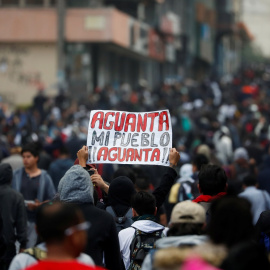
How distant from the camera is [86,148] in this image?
7883 millimetres

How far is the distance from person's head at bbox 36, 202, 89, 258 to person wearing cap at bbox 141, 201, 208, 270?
752mm

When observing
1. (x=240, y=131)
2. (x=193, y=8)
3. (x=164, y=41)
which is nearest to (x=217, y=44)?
(x=193, y=8)

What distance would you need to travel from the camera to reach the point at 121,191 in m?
7.70

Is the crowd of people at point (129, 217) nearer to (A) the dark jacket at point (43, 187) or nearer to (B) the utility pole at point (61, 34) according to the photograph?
(A) the dark jacket at point (43, 187)

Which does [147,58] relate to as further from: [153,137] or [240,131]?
[153,137]

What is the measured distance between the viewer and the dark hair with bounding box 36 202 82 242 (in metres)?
4.58

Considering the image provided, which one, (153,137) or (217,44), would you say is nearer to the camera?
(153,137)

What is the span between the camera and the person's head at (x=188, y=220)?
5465 mm

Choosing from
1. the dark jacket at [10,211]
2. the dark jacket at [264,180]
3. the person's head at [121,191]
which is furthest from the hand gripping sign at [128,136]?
the dark jacket at [264,180]

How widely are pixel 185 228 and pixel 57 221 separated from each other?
1.07 m

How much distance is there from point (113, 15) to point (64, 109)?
331 inches

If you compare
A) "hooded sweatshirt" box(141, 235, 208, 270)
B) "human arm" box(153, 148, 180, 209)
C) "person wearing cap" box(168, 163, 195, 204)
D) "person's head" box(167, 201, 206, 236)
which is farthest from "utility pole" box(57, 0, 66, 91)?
"hooded sweatshirt" box(141, 235, 208, 270)

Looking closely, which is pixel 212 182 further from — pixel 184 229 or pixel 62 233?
pixel 62 233

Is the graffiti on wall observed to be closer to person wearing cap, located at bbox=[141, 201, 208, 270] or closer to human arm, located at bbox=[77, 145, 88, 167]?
human arm, located at bbox=[77, 145, 88, 167]
